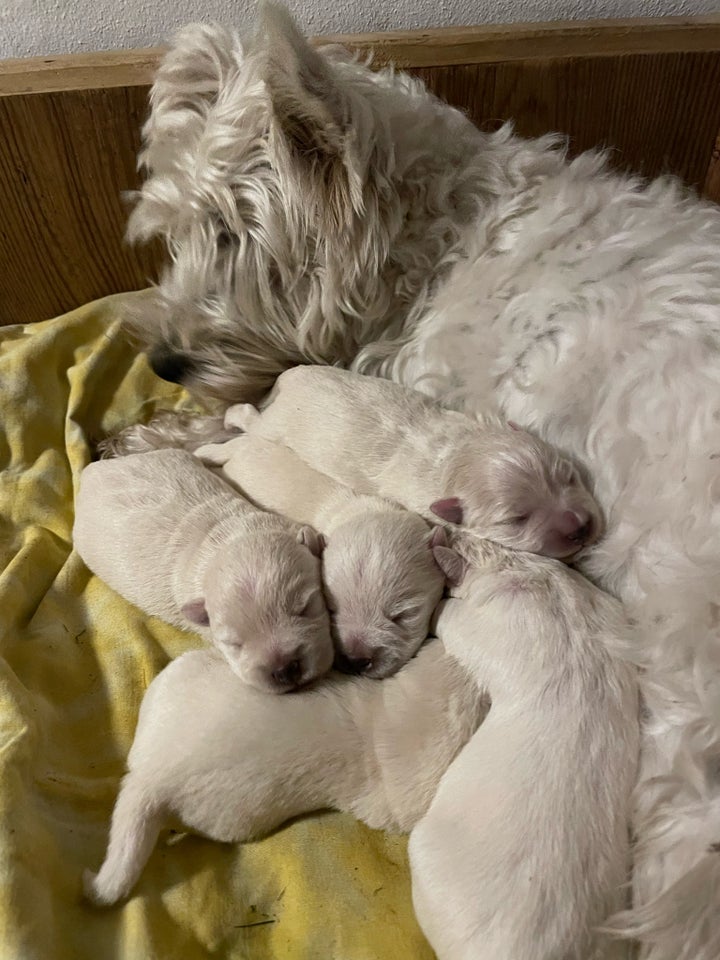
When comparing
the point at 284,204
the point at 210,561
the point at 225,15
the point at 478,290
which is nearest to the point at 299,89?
the point at 284,204

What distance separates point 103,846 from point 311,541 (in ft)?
1.34

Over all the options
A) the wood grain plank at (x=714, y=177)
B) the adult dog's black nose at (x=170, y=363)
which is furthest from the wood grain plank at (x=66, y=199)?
the wood grain plank at (x=714, y=177)

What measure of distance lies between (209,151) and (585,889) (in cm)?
98

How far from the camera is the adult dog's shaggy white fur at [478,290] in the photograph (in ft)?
2.77


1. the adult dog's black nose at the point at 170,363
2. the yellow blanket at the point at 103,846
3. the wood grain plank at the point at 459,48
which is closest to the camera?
the yellow blanket at the point at 103,846

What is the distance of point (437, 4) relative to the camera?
5.13ft

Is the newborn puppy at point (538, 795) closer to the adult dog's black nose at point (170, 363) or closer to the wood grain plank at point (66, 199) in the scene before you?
the adult dog's black nose at point (170, 363)

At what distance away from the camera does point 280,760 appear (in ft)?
2.83

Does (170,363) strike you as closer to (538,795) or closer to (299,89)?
(299,89)

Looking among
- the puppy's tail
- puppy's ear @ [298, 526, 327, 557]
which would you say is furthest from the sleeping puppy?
puppy's ear @ [298, 526, 327, 557]

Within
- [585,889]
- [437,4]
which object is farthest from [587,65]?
[585,889]

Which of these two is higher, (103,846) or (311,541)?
(311,541)

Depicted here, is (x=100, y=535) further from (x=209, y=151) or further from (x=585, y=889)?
(x=585, y=889)

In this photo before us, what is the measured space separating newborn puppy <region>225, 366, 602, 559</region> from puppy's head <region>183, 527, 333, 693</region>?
184 mm
